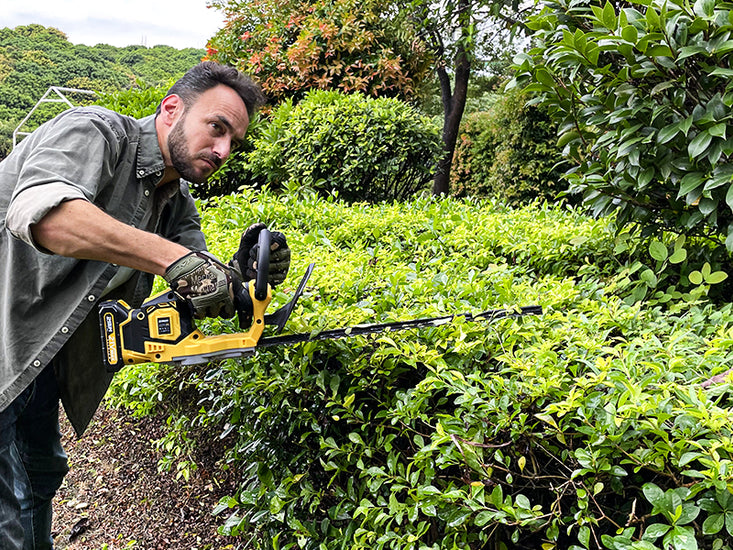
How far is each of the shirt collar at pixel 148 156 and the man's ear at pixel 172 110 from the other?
0.08m

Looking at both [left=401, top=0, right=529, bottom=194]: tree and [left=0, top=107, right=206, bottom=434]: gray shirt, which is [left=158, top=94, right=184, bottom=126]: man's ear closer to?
[left=0, top=107, right=206, bottom=434]: gray shirt

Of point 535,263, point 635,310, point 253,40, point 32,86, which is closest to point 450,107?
point 253,40

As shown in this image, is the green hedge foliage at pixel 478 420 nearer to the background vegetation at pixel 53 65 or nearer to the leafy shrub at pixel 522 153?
the leafy shrub at pixel 522 153

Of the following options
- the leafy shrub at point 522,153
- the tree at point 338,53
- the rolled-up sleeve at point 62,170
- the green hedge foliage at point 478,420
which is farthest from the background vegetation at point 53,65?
the green hedge foliage at point 478,420

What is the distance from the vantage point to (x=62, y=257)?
2.06 m

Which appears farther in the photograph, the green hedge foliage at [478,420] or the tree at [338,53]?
the tree at [338,53]

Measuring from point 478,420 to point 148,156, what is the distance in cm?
159

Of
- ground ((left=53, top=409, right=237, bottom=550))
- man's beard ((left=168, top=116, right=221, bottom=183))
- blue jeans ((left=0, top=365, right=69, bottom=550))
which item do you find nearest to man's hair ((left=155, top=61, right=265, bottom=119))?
man's beard ((left=168, top=116, right=221, bottom=183))

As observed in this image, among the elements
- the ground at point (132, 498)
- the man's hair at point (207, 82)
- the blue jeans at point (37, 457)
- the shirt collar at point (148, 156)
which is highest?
the man's hair at point (207, 82)

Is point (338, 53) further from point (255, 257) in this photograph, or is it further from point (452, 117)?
point (255, 257)

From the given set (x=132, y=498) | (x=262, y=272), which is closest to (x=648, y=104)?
(x=262, y=272)

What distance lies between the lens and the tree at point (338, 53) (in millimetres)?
7996

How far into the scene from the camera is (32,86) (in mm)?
39500

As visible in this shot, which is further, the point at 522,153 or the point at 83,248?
the point at 522,153
